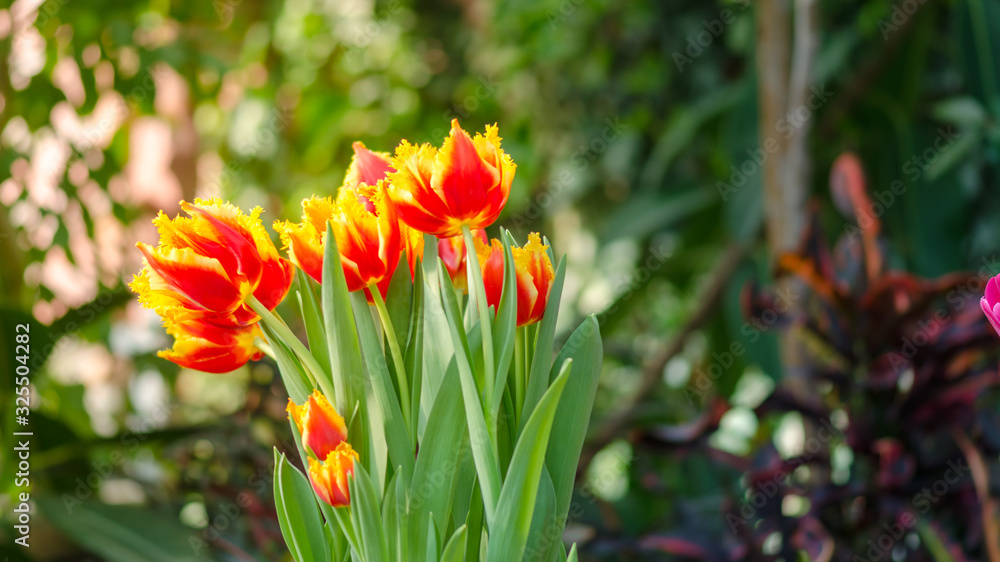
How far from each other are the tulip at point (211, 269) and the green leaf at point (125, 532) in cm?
45

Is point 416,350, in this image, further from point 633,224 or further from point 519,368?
point 633,224

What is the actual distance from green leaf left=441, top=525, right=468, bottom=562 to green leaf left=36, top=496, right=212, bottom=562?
0.46 metres

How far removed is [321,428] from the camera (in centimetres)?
22

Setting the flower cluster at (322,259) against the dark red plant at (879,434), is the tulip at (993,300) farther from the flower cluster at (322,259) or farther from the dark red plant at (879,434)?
the dark red plant at (879,434)

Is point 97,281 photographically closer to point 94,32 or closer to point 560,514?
point 94,32

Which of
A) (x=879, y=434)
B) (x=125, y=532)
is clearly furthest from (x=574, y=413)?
(x=125, y=532)

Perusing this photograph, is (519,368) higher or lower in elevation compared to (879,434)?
higher

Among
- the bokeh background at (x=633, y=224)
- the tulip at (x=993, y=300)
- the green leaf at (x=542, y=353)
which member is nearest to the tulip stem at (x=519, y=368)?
the green leaf at (x=542, y=353)

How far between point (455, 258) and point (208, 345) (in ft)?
0.28

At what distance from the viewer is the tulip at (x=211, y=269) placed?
216mm

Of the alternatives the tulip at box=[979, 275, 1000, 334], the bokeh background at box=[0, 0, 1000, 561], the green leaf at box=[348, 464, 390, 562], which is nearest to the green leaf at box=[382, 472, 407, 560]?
the green leaf at box=[348, 464, 390, 562]

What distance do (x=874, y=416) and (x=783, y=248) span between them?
0.23 meters

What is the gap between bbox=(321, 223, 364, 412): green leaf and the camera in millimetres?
221

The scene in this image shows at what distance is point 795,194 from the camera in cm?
74
